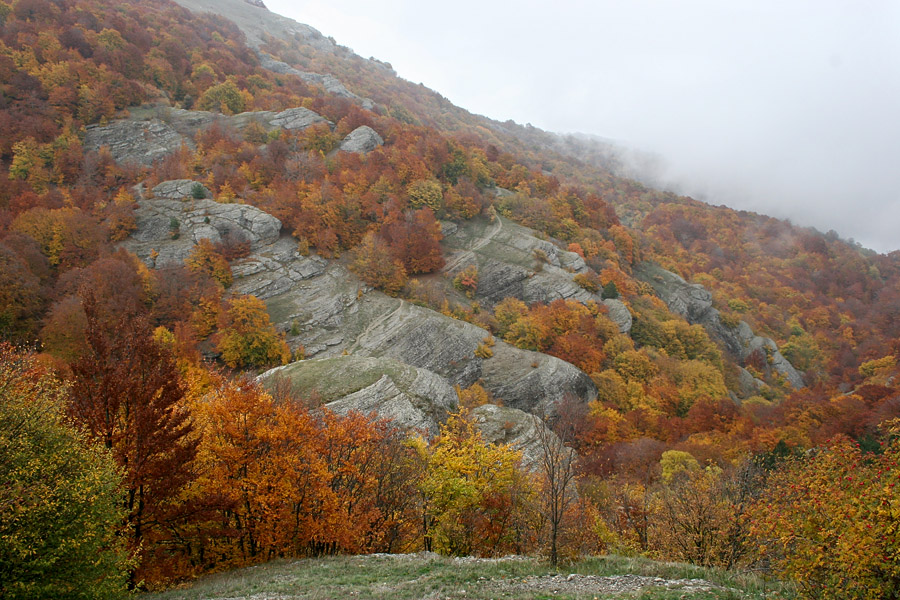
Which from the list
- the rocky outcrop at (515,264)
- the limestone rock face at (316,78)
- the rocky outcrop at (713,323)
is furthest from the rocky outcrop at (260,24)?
the rocky outcrop at (713,323)

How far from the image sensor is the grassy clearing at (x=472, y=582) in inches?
439

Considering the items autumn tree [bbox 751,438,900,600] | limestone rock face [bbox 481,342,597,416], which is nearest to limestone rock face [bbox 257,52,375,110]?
limestone rock face [bbox 481,342,597,416]

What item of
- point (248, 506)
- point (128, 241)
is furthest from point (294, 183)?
point (248, 506)

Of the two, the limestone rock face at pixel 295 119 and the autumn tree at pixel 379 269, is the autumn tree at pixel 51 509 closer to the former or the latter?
the autumn tree at pixel 379 269

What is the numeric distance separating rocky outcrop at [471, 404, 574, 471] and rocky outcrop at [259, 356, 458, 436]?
3254 mm

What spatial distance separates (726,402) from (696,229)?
92.5 metres

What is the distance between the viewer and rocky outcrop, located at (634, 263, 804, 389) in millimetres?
75562

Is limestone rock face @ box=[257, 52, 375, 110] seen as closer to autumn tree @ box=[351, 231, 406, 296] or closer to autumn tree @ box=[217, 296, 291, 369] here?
autumn tree @ box=[351, 231, 406, 296]

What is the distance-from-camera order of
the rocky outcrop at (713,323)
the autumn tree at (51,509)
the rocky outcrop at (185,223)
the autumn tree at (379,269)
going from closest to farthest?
the autumn tree at (51,509)
the rocky outcrop at (185,223)
the autumn tree at (379,269)
the rocky outcrop at (713,323)

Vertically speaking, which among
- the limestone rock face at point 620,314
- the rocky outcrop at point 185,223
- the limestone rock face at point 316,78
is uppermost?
the limestone rock face at point 316,78

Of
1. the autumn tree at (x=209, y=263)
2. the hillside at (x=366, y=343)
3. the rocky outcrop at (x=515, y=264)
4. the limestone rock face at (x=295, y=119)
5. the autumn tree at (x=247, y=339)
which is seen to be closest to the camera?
the hillside at (x=366, y=343)

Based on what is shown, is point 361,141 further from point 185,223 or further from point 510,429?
point 510,429

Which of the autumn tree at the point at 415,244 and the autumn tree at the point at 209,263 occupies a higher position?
the autumn tree at the point at 415,244

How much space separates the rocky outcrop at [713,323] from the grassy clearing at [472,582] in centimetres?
7219
